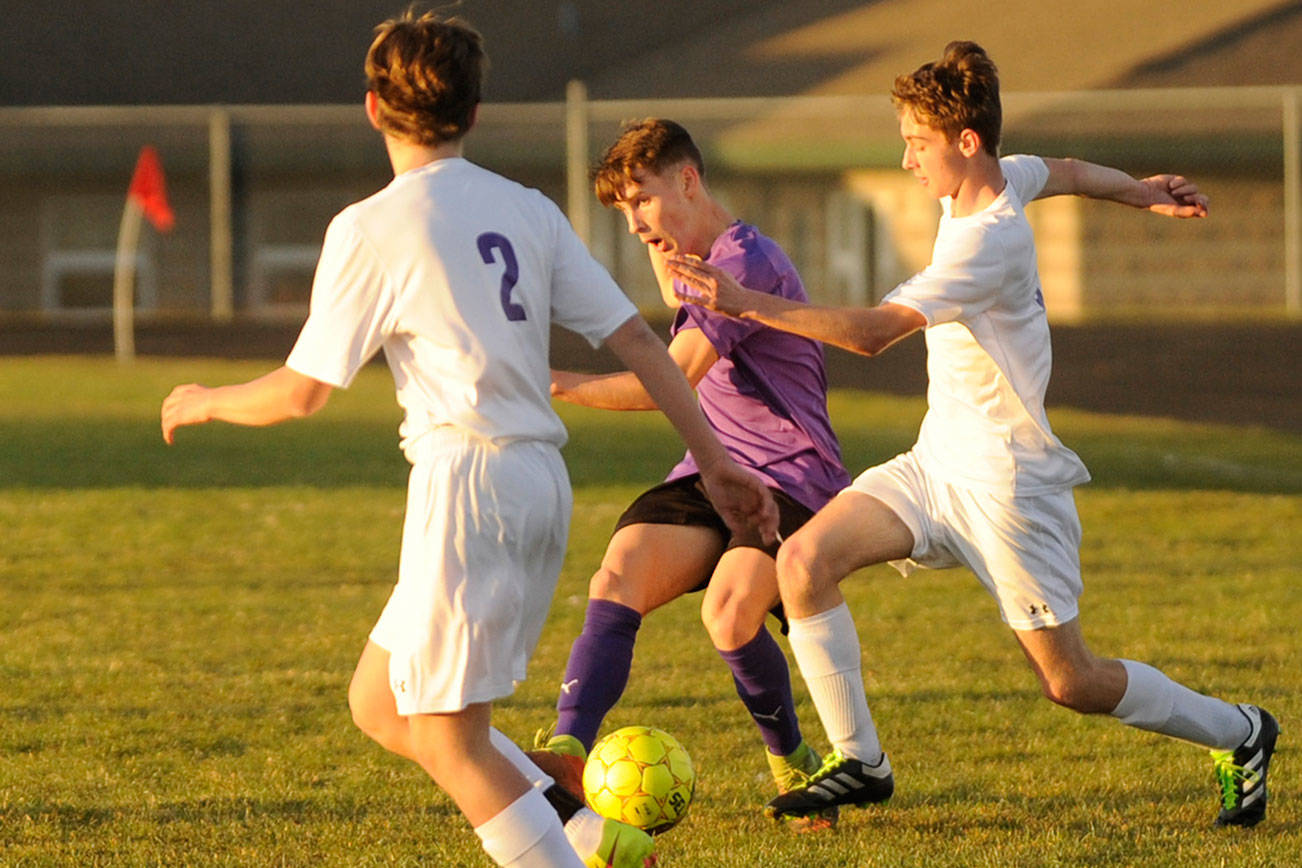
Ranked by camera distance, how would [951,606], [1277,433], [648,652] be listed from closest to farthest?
[648,652], [951,606], [1277,433]

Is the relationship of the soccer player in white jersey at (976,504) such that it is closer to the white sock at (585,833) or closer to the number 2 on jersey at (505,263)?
the white sock at (585,833)

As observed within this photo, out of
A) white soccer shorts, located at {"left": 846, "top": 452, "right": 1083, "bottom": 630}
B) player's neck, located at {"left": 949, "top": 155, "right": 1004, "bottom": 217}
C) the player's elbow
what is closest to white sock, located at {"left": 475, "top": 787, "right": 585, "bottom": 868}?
the player's elbow

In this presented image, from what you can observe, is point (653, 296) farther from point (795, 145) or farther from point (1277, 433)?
point (1277, 433)

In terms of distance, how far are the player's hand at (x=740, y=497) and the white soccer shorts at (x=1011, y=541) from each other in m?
0.95

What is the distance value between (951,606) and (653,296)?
22.0m

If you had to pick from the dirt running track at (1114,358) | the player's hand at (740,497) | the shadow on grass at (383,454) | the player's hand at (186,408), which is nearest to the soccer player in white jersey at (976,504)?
the player's hand at (740,497)

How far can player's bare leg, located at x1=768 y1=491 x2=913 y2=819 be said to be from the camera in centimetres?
501

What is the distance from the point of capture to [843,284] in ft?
104

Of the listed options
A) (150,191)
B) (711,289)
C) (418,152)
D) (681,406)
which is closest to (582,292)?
(681,406)

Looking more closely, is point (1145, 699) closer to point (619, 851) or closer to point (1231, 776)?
point (1231, 776)

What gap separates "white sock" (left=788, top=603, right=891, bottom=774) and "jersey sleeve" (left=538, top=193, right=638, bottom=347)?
1.51 meters

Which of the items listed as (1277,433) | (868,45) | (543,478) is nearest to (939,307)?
(543,478)

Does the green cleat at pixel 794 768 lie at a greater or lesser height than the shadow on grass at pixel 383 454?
greater

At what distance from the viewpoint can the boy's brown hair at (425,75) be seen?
12.0 ft
